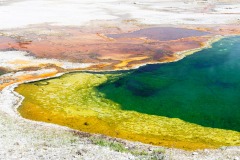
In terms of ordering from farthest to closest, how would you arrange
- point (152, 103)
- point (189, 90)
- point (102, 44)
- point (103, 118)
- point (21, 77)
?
1. point (102, 44)
2. point (21, 77)
3. point (189, 90)
4. point (152, 103)
5. point (103, 118)

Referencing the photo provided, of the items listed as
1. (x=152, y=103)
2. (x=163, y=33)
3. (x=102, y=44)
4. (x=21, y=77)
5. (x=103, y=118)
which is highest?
(x=163, y=33)

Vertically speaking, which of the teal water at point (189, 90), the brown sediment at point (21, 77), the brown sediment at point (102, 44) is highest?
the brown sediment at point (102, 44)

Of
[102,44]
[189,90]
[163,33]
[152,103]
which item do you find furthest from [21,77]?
[163,33]

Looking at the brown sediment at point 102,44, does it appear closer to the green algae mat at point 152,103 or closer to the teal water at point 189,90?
the teal water at point 189,90

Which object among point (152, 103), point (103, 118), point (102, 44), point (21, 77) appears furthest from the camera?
point (102, 44)

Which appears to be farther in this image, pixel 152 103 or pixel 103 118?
pixel 152 103

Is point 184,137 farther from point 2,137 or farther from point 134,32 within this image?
point 134,32

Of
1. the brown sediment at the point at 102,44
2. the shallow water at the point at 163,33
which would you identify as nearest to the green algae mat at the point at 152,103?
the brown sediment at the point at 102,44

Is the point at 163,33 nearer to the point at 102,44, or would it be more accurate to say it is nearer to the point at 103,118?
the point at 102,44

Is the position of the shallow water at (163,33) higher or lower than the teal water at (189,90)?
higher
